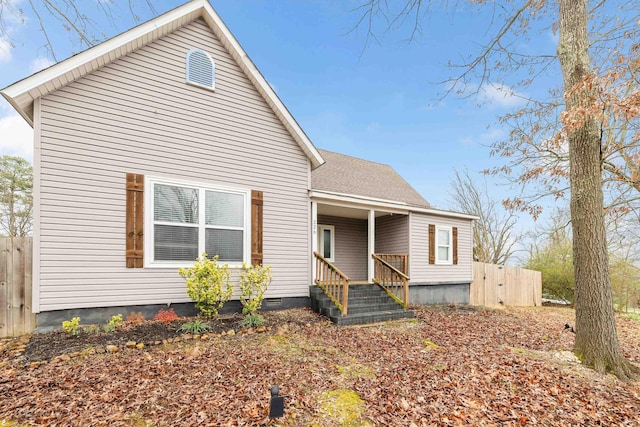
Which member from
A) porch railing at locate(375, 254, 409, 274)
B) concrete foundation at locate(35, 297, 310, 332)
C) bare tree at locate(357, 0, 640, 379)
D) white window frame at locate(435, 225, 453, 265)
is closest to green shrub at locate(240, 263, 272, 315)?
concrete foundation at locate(35, 297, 310, 332)

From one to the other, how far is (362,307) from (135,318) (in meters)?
5.15

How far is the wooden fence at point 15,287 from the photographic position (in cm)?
561

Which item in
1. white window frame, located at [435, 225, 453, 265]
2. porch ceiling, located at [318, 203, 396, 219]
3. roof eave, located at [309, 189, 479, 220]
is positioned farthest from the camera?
white window frame, located at [435, 225, 453, 265]

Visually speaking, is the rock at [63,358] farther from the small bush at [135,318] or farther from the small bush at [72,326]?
the small bush at [135,318]

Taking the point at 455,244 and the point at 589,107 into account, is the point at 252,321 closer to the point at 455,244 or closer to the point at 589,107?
the point at 589,107

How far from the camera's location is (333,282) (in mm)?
8242

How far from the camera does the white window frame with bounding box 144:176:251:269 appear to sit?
6.45 metres

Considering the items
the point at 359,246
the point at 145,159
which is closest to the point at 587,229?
the point at 359,246

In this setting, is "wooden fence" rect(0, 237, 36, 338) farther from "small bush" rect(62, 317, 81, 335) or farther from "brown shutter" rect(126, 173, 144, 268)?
"brown shutter" rect(126, 173, 144, 268)

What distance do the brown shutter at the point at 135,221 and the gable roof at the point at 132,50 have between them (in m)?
2.02

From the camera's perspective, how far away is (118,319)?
587cm

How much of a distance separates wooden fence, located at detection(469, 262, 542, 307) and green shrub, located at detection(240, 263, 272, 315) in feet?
31.3

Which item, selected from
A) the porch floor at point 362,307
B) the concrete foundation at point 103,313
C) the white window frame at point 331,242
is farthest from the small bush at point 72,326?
the white window frame at point 331,242

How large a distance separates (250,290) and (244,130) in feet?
12.8
